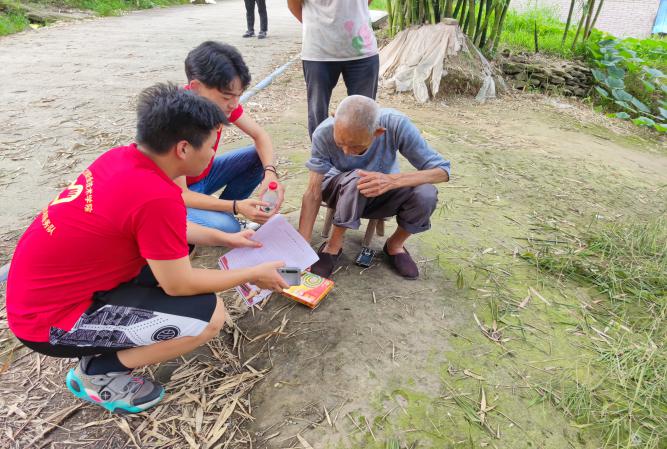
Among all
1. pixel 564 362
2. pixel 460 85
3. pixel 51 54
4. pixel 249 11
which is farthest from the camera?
pixel 249 11

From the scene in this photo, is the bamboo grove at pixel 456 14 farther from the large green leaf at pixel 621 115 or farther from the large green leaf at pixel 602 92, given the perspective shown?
the large green leaf at pixel 621 115

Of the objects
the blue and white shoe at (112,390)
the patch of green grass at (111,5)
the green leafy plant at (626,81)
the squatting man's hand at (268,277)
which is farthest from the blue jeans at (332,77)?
the patch of green grass at (111,5)

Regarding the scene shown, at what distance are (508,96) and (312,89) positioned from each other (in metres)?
4.33

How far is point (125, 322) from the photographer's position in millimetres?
1598

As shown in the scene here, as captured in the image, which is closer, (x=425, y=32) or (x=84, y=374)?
(x=84, y=374)

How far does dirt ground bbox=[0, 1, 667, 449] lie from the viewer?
1.74 m

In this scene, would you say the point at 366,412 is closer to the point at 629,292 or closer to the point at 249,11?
the point at 629,292

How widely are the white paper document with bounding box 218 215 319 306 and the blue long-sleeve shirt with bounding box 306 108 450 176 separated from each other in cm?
48

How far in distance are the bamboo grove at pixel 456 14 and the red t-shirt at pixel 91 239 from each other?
620 centimetres

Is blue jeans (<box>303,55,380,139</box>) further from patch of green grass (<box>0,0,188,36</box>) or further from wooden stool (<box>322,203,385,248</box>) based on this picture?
patch of green grass (<box>0,0,188,36</box>)

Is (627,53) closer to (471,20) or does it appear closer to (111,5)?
(471,20)

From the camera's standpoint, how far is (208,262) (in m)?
2.70

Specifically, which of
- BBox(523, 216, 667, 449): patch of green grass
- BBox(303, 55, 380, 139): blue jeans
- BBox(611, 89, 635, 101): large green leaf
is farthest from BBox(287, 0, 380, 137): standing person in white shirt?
BBox(611, 89, 635, 101): large green leaf

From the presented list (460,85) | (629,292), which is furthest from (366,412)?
(460,85)
